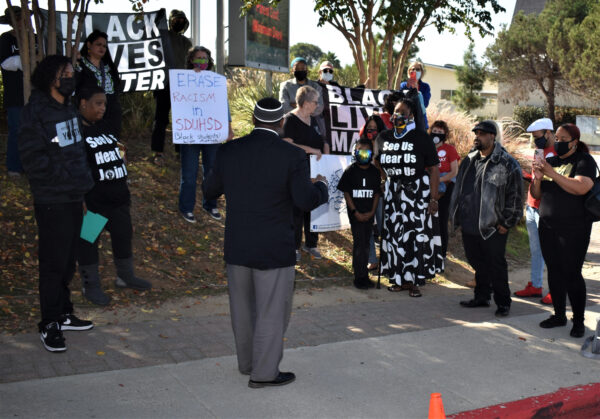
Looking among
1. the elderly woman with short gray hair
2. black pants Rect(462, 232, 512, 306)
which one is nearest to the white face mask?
the elderly woman with short gray hair

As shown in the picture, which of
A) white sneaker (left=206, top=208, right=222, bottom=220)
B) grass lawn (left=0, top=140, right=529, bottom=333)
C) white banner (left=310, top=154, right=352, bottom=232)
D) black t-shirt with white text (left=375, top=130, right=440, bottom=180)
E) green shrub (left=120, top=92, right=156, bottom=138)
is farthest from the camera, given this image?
green shrub (left=120, top=92, right=156, bottom=138)

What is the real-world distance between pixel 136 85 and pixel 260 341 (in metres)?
6.26

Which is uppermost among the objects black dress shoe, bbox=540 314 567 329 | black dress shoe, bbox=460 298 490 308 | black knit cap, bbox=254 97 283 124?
black knit cap, bbox=254 97 283 124

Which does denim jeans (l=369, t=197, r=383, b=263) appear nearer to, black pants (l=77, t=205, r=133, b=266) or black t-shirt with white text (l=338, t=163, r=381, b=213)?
black t-shirt with white text (l=338, t=163, r=381, b=213)

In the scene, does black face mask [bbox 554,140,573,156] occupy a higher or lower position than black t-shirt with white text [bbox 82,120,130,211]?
higher

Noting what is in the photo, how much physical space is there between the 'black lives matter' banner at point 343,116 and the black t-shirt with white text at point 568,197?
4.20 m

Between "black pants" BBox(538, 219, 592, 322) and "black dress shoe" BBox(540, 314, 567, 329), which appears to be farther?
"black dress shoe" BBox(540, 314, 567, 329)

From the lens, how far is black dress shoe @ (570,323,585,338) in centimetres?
640

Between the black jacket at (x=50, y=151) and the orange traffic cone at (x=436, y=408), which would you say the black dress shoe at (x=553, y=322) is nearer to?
the orange traffic cone at (x=436, y=408)

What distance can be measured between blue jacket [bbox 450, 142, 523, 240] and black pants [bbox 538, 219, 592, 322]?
0.42 metres

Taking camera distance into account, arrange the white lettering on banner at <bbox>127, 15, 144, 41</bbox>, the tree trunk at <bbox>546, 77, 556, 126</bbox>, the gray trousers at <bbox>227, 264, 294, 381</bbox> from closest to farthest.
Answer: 1. the gray trousers at <bbox>227, 264, 294, 381</bbox>
2. the white lettering on banner at <bbox>127, 15, 144, 41</bbox>
3. the tree trunk at <bbox>546, 77, 556, 126</bbox>

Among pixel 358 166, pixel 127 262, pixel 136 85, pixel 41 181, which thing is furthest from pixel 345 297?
pixel 136 85

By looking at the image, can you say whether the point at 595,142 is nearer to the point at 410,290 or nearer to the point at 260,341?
the point at 410,290

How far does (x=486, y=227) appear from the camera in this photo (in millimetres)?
6953
